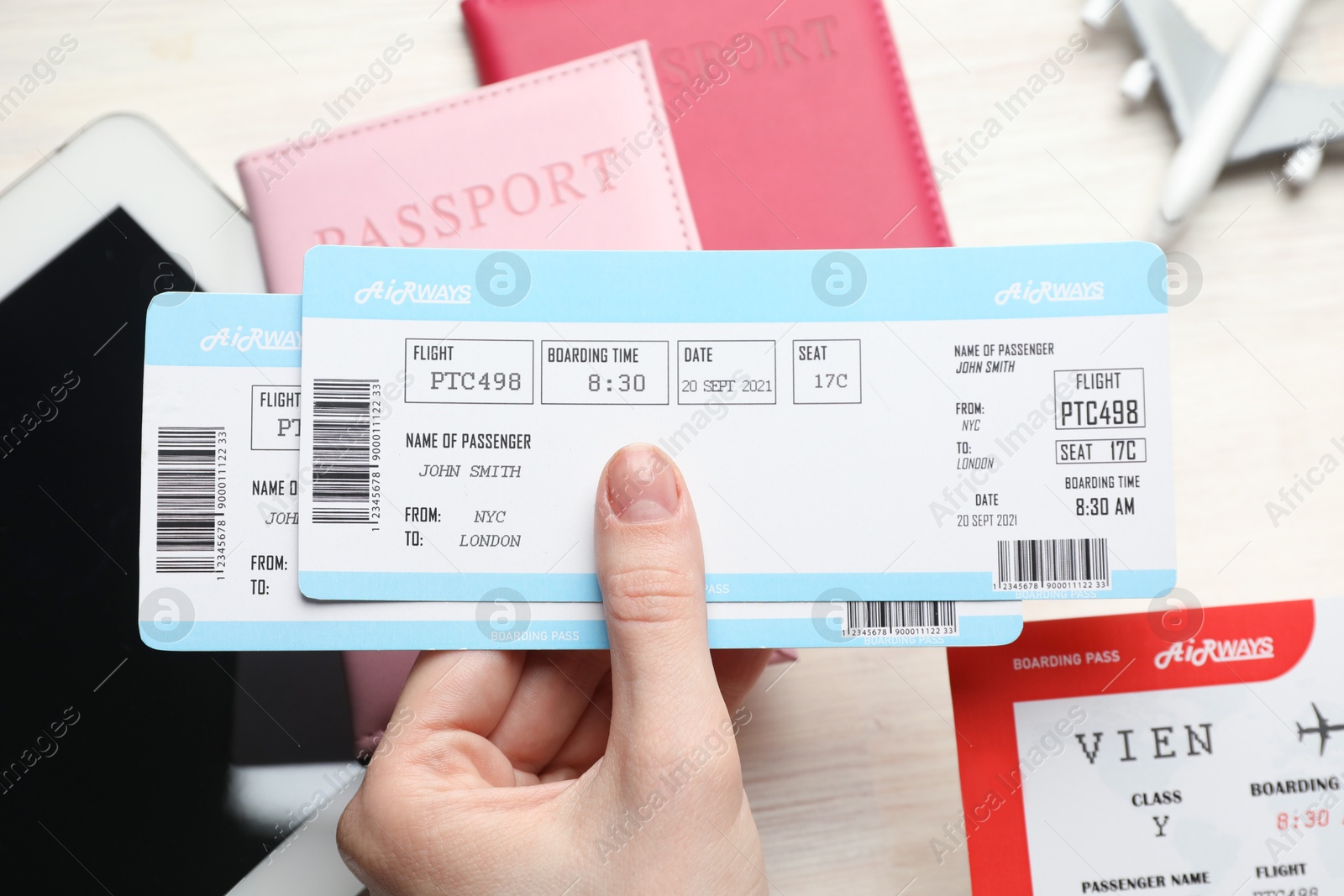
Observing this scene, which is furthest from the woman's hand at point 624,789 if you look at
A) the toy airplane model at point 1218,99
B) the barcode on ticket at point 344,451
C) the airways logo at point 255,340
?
the toy airplane model at point 1218,99

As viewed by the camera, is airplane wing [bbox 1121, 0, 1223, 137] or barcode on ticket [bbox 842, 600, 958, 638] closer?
barcode on ticket [bbox 842, 600, 958, 638]

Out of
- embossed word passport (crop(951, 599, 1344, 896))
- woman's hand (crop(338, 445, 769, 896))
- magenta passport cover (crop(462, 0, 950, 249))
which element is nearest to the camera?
woman's hand (crop(338, 445, 769, 896))

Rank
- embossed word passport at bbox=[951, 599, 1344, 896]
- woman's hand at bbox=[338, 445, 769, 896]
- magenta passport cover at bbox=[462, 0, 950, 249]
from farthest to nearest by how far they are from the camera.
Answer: magenta passport cover at bbox=[462, 0, 950, 249] → embossed word passport at bbox=[951, 599, 1344, 896] → woman's hand at bbox=[338, 445, 769, 896]

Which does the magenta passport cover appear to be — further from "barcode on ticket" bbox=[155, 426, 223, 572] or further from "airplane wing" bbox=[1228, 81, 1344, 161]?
"barcode on ticket" bbox=[155, 426, 223, 572]


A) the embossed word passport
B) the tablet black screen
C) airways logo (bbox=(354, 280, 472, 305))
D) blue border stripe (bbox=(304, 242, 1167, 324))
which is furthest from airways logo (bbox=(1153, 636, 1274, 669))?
the tablet black screen

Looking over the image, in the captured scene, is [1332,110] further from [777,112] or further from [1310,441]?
[777,112]

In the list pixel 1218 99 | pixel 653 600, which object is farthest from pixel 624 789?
pixel 1218 99

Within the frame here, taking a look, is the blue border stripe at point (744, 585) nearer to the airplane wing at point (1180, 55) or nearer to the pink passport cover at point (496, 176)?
the pink passport cover at point (496, 176)

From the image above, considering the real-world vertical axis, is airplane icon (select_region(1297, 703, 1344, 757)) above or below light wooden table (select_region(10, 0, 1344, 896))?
below

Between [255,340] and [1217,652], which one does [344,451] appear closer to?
[255,340]
